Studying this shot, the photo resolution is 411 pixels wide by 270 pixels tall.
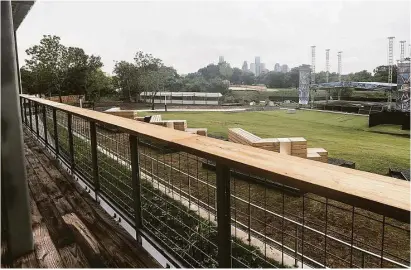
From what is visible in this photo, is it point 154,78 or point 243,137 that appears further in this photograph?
point 154,78

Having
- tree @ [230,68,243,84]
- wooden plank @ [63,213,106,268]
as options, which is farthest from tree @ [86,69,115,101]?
tree @ [230,68,243,84]

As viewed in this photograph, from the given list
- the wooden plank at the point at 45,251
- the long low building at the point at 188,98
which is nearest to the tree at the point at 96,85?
the long low building at the point at 188,98

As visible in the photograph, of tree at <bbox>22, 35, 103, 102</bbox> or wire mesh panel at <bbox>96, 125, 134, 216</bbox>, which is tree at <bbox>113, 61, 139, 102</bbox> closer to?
tree at <bbox>22, 35, 103, 102</bbox>

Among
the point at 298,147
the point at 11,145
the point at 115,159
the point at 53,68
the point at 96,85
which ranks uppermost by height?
the point at 53,68

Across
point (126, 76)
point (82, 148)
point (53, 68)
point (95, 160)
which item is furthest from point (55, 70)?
point (95, 160)

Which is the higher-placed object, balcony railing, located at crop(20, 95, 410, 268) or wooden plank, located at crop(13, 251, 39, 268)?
balcony railing, located at crop(20, 95, 410, 268)

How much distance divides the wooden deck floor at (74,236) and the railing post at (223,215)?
65 centimetres

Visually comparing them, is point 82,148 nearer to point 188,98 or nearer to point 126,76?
point 126,76

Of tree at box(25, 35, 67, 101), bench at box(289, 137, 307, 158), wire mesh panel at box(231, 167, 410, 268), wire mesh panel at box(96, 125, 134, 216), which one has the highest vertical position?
tree at box(25, 35, 67, 101)

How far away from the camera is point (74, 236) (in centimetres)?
228

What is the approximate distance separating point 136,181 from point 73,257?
0.54m

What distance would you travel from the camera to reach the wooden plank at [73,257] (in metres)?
1.94

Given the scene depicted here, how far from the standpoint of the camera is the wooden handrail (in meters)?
0.75

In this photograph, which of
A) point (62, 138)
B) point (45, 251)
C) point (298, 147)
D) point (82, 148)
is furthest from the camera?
point (298, 147)
